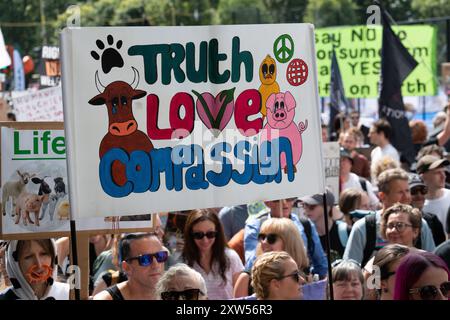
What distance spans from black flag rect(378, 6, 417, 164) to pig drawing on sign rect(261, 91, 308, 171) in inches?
259

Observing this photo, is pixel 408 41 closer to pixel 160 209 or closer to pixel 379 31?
pixel 379 31

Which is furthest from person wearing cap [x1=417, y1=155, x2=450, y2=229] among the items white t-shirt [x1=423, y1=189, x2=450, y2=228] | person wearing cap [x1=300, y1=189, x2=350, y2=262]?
person wearing cap [x1=300, y1=189, x2=350, y2=262]

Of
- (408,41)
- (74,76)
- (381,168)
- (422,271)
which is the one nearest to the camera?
(422,271)

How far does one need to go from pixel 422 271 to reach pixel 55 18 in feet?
181

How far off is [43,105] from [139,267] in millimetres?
7170

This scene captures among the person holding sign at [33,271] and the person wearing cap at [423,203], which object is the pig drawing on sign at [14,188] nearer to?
the person holding sign at [33,271]

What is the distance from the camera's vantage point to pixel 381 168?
916cm

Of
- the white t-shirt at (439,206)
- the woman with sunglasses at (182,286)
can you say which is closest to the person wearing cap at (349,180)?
the white t-shirt at (439,206)

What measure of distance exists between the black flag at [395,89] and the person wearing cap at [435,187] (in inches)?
126

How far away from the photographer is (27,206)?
5.53 metres

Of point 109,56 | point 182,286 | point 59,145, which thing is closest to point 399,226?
point 182,286

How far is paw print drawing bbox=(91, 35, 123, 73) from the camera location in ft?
15.5

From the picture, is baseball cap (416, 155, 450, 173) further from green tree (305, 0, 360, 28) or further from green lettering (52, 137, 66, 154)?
green tree (305, 0, 360, 28)
